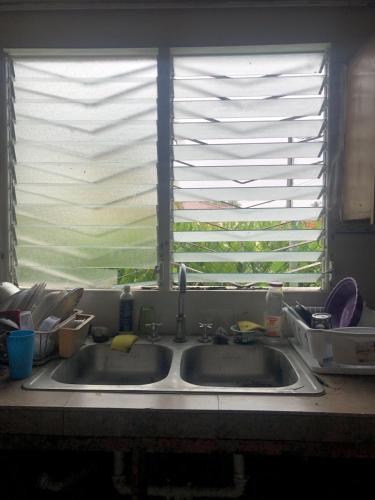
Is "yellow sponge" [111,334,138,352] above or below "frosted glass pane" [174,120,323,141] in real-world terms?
below

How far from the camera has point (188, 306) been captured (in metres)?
1.71

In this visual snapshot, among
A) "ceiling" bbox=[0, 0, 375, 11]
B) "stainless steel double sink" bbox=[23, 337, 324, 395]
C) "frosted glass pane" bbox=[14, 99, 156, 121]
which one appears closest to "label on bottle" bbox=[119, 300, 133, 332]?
"stainless steel double sink" bbox=[23, 337, 324, 395]

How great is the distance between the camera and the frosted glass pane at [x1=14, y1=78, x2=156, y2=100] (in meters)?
1.71

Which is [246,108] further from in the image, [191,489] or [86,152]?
[191,489]

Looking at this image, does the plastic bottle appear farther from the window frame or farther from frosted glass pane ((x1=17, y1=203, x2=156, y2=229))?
frosted glass pane ((x1=17, y1=203, x2=156, y2=229))

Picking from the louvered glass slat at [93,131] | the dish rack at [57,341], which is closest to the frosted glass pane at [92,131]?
the louvered glass slat at [93,131]

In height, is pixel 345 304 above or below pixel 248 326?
above

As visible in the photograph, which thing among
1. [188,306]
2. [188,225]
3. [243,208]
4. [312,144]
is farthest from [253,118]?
[188,306]

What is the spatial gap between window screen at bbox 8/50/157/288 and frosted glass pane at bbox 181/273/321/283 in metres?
0.25

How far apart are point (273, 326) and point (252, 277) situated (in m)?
0.26

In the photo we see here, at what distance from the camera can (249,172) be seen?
1703mm

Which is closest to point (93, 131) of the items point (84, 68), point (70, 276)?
point (84, 68)

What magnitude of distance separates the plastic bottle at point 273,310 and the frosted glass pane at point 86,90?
3.55 ft

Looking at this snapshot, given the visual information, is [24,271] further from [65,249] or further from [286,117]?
[286,117]
